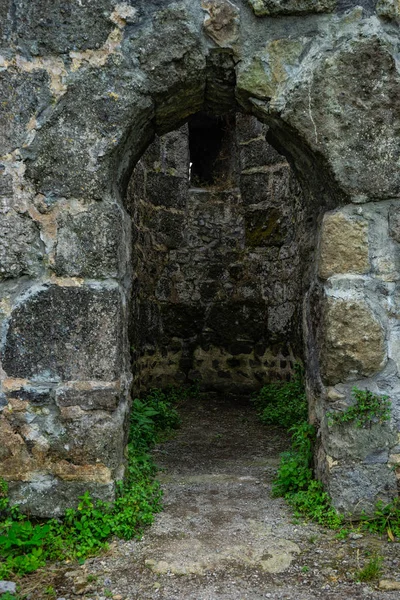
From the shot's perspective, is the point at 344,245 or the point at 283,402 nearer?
the point at 344,245

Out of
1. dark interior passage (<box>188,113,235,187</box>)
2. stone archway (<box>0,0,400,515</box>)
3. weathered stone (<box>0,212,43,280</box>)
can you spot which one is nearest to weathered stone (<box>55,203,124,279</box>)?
stone archway (<box>0,0,400,515</box>)

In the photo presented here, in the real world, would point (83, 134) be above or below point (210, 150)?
below

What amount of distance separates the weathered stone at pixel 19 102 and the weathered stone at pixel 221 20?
84 cm

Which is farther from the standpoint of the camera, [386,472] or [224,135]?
[224,135]

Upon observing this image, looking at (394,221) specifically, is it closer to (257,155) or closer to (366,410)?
(366,410)

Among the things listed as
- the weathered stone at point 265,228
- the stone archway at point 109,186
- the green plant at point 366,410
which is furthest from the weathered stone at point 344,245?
the weathered stone at point 265,228

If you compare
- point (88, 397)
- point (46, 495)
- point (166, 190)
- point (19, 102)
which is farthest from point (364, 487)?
point (166, 190)

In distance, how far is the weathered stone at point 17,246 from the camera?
260 centimetres

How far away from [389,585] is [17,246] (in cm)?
223

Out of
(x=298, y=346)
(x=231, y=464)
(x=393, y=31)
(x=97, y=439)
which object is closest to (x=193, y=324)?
(x=298, y=346)

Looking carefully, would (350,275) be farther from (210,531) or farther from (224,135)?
(224,135)

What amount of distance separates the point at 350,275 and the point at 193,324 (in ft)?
13.0

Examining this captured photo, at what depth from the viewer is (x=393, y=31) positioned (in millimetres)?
2617

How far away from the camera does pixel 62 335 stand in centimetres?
262
